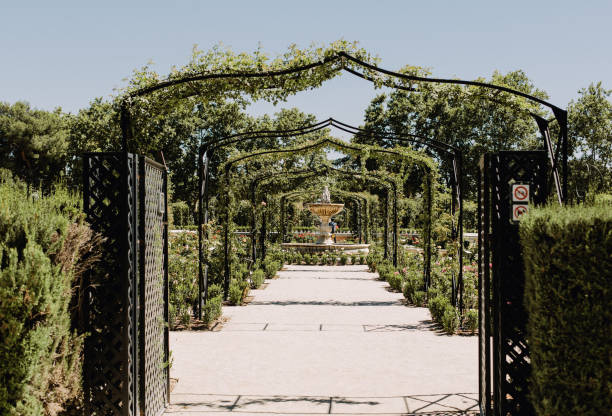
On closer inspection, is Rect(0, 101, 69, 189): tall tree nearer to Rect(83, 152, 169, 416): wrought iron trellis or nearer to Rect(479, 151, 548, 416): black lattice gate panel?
Rect(83, 152, 169, 416): wrought iron trellis

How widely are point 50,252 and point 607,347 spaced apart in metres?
3.20

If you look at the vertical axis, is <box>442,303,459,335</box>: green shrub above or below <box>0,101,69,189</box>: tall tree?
below

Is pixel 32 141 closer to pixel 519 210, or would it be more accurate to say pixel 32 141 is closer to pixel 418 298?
pixel 418 298

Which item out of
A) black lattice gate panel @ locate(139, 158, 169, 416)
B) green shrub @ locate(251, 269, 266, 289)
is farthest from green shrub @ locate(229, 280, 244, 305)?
black lattice gate panel @ locate(139, 158, 169, 416)

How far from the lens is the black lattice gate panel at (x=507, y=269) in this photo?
11.9ft

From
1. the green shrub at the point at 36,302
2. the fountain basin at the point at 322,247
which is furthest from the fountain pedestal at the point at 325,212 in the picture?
the green shrub at the point at 36,302

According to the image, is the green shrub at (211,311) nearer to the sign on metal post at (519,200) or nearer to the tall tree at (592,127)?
the sign on metal post at (519,200)

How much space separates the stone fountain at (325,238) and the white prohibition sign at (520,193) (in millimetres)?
17840

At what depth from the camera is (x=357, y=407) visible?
4398 mm

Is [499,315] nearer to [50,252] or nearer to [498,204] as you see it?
[498,204]

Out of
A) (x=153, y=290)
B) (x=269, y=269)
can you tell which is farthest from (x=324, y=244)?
(x=153, y=290)

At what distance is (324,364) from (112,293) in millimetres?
2877

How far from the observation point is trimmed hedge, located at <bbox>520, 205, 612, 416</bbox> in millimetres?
2691

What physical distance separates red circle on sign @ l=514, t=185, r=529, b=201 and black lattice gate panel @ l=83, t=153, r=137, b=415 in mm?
2813
